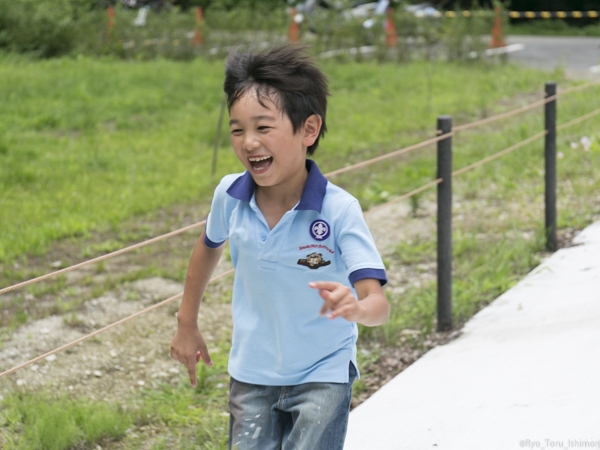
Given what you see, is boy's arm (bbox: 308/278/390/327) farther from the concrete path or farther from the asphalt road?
the asphalt road

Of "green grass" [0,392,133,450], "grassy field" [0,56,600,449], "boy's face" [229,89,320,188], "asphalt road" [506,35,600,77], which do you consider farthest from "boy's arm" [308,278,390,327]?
"asphalt road" [506,35,600,77]

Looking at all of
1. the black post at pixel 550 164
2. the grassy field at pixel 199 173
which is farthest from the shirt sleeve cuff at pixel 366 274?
the black post at pixel 550 164

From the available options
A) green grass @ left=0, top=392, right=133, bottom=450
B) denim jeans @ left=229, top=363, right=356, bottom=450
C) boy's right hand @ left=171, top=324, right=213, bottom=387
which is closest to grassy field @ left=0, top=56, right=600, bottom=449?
green grass @ left=0, top=392, right=133, bottom=450

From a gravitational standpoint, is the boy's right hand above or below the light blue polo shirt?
below

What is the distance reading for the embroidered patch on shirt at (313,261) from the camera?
2.12 meters

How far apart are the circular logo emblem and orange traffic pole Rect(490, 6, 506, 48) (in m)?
14.5

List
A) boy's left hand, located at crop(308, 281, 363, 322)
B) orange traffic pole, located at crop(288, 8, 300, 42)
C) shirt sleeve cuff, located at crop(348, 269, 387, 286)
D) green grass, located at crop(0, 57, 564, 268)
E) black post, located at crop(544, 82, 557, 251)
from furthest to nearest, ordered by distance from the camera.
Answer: orange traffic pole, located at crop(288, 8, 300, 42) → green grass, located at crop(0, 57, 564, 268) → black post, located at crop(544, 82, 557, 251) → shirt sleeve cuff, located at crop(348, 269, 387, 286) → boy's left hand, located at crop(308, 281, 363, 322)

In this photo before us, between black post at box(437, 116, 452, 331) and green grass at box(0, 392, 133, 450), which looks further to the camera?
black post at box(437, 116, 452, 331)

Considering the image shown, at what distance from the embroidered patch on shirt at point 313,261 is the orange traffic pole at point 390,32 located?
13036 mm

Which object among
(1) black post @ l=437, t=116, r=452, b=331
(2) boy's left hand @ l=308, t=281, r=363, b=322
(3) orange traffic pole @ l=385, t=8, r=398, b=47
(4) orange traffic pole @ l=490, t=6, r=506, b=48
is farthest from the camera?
(4) orange traffic pole @ l=490, t=6, r=506, b=48

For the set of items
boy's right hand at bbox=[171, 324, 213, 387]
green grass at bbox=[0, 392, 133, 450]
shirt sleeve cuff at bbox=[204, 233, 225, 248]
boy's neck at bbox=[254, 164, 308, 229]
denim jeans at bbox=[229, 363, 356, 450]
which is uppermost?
boy's neck at bbox=[254, 164, 308, 229]

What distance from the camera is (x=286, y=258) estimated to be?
2.13 meters

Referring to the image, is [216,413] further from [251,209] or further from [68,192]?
[68,192]

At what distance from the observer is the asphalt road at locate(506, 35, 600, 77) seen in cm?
1458
